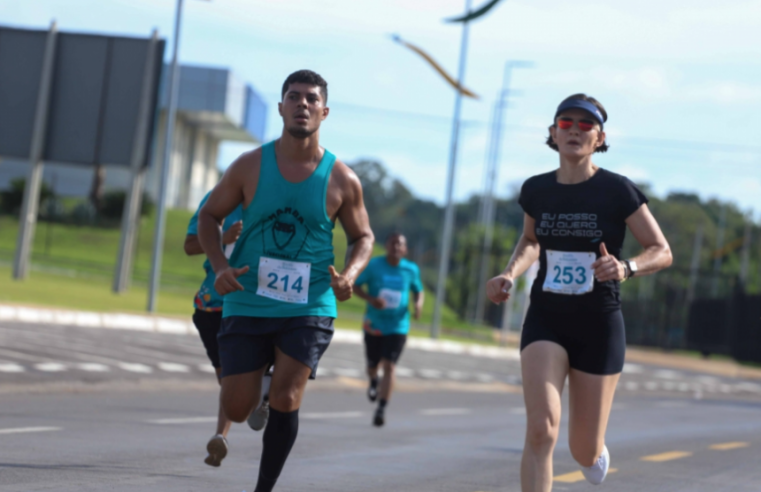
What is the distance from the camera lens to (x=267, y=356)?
6.08m

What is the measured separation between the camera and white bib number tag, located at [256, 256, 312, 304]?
19.7 feet

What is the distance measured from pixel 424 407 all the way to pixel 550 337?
33.0 feet

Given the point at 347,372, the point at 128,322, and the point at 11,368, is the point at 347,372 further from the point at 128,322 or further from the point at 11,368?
the point at 11,368

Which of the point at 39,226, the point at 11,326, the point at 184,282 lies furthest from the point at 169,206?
the point at 11,326

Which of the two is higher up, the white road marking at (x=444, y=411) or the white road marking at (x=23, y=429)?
the white road marking at (x=23, y=429)

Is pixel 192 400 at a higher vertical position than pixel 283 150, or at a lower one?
lower

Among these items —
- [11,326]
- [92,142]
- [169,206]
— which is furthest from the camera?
[169,206]

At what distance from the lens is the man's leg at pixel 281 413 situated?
19.5ft

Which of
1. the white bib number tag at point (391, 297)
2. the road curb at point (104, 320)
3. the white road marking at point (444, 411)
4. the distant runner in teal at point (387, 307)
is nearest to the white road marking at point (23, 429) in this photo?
the distant runner in teal at point (387, 307)

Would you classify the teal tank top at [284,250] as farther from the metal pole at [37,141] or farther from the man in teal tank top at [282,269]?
the metal pole at [37,141]

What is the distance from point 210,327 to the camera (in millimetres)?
8078

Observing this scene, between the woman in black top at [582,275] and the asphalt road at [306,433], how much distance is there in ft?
7.31

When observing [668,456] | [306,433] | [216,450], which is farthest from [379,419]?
[216,450]

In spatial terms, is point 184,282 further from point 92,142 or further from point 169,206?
point 169,206
